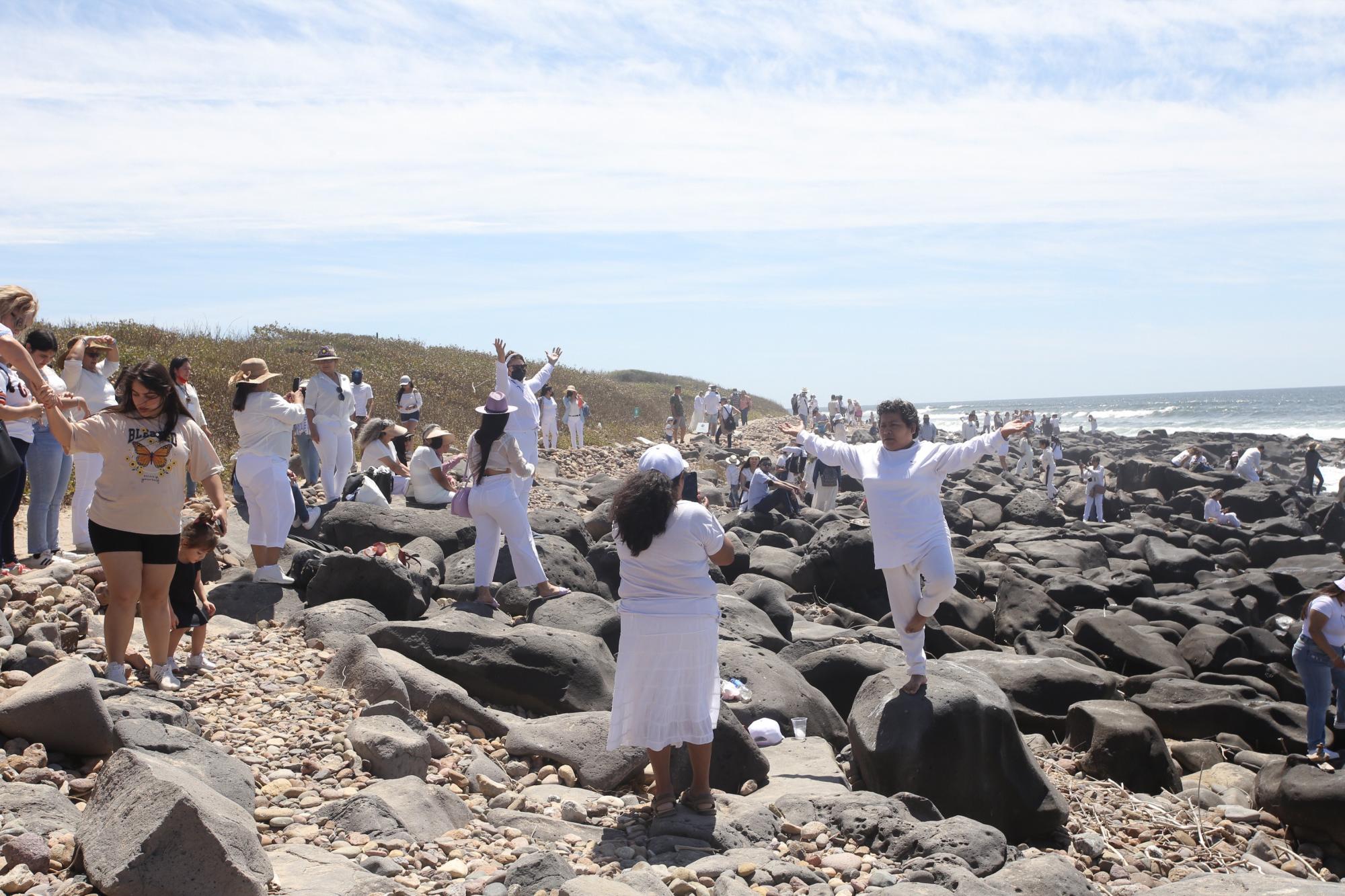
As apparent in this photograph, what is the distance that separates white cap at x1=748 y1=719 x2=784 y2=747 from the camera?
6852 millimetres

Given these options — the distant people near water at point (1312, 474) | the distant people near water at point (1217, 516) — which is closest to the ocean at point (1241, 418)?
the distant people near water at point (1312, 474)

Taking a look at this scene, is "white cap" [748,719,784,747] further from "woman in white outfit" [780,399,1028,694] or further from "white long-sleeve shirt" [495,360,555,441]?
"white long-sleeve shirt" [495,360,555,441]

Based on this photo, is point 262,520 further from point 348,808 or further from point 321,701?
point 348,808

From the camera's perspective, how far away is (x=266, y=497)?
333 inches

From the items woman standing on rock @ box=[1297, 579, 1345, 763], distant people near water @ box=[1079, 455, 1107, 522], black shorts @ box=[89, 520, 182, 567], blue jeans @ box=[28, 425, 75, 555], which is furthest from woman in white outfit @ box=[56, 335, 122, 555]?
distant people near water @ box=[1079, 455, 1107, 522]

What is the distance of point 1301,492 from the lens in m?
29.7

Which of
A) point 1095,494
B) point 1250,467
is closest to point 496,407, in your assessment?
point 1095,494

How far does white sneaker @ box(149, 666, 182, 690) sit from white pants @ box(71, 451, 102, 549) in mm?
3650

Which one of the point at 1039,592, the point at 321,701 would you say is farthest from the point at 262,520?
the point at 1039,592

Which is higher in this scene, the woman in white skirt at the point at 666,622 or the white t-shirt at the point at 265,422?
the white t-shirt at the point at 265,422

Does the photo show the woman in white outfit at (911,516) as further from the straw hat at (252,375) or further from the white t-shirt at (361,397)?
the white t-shirt at (361,397)

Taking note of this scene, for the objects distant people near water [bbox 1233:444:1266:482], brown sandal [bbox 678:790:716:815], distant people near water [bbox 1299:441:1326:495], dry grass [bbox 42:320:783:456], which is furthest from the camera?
distant people near water [bbox 1299:441:1326:495]

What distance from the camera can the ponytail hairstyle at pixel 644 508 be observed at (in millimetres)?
5102

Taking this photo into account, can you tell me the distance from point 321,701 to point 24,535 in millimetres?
6104
